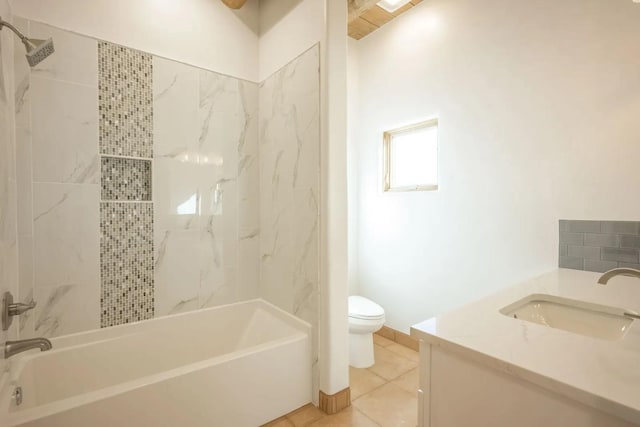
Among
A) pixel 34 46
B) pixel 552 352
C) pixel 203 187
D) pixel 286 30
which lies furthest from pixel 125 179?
pixel 552 352

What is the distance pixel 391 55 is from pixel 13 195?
293 centimetres

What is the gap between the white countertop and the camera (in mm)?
606

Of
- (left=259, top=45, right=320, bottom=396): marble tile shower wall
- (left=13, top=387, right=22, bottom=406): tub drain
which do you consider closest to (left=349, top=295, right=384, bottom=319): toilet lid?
(left=259, top=45, right=320, bottom=396): marble tile shower wall

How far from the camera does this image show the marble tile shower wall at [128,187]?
5.27 ft

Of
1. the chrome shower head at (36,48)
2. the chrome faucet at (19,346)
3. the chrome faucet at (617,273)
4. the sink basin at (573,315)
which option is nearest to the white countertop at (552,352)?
the sink basin at (573,315)

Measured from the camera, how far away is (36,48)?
1241 millimetres

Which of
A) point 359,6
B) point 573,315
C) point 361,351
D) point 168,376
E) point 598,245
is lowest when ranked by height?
point 361,351

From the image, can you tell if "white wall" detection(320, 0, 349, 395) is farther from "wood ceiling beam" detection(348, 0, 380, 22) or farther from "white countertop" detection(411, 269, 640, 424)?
"white countertop" detection(411, 269, 640, 424)

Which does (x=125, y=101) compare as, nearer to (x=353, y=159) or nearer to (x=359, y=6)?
(x=359, y=6)

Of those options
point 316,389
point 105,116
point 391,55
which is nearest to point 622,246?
point 316,389

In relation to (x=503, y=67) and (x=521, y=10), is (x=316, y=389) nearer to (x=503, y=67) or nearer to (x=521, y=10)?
(x=503, y=67)

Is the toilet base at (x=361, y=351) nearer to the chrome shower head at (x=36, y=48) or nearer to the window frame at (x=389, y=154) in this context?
the window frame at (x=389, y=154)

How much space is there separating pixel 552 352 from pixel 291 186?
164 centimetres

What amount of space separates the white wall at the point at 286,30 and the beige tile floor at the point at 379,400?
232cm
